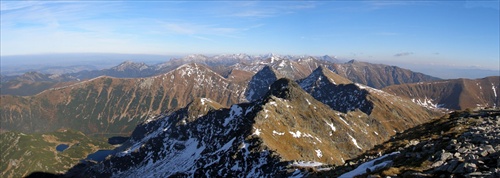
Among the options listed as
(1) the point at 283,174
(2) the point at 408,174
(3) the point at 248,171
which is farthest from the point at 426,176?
(3) the point at 248,171

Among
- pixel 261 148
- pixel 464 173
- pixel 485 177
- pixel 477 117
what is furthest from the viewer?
pixel 261 148

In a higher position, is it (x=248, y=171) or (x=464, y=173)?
(x=464, y=173)

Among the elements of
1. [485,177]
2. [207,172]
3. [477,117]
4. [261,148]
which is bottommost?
[207,172]

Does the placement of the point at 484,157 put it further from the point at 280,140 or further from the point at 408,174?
the point at 280,140

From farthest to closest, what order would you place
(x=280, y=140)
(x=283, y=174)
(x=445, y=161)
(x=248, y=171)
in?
(x=280, y=140) < (x=248, y=171) < (x=283, y=174) < (x=445, y=161)

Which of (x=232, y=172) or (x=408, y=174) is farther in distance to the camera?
(x=232, y=172)

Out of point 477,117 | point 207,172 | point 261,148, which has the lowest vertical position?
point 207,172

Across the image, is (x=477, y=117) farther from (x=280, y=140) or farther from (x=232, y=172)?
(x=280, y=140)

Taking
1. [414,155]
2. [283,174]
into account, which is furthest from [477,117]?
[283,174]

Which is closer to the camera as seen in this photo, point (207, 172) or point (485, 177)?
point (485, 177)
